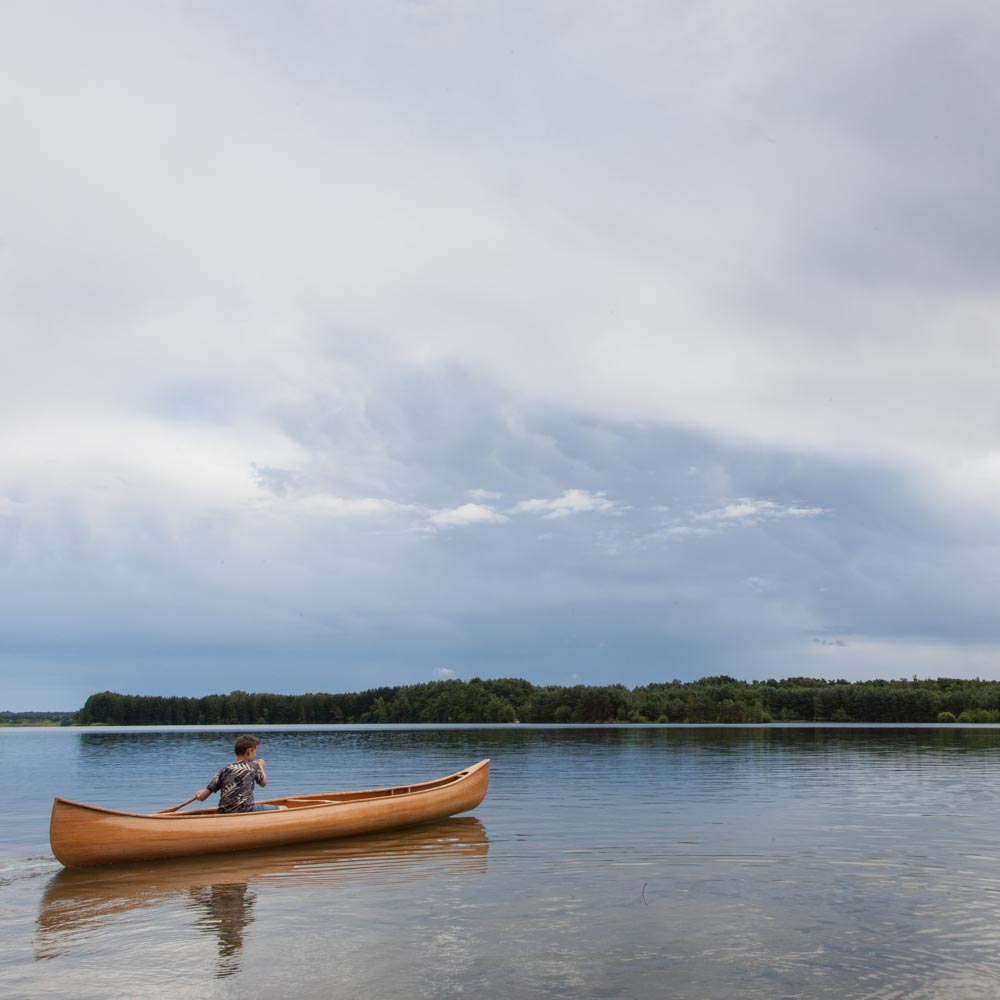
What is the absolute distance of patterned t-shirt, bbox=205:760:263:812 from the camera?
2031 centimetres

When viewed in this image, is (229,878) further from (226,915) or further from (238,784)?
(226,915)

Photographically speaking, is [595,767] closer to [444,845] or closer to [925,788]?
[925,788]

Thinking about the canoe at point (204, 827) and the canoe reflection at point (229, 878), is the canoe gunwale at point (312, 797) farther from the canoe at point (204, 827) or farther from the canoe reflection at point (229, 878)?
the canoe reflection at point (229, 878)

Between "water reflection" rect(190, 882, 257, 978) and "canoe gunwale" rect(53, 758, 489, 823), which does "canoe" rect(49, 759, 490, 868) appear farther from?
"water reflection" rect(190, 882, 257, 978)

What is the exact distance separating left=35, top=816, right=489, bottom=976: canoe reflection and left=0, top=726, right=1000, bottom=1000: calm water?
0.07 metres

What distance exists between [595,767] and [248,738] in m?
31.4

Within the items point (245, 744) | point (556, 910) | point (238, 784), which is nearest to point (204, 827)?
point (238, 784)

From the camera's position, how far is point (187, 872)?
18.3 m

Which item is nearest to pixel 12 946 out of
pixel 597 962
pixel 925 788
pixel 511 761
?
pixel 597 962

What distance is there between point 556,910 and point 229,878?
714cm

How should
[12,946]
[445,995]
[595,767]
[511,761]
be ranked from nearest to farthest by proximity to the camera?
[445,995]
[12,946]
[595,767]
[511,761]

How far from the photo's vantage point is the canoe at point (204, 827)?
18500mm

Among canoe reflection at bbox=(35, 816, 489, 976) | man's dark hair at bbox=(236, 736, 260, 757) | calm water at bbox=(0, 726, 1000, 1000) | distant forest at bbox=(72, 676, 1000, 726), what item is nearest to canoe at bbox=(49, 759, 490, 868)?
canoe reflection at bbox=(35, 816, 489, 976)

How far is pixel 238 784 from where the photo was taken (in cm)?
2041
